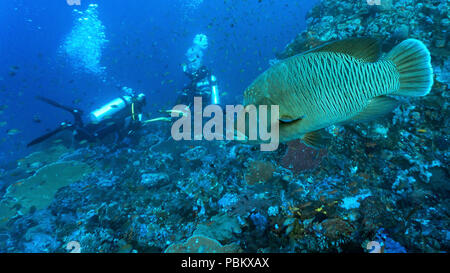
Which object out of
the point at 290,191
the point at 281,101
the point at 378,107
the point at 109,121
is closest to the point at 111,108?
the point at 109,121

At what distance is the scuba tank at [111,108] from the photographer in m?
9.85

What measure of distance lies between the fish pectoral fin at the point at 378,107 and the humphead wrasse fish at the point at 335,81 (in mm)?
75

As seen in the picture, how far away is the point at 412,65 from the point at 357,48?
44cm

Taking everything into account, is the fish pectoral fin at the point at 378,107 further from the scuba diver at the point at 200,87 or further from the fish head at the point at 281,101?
the scuba diver at the point at 200,87

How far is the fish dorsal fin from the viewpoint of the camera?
5.15 feet

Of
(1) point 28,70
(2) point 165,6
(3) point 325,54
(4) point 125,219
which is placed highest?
(2) point 165,6

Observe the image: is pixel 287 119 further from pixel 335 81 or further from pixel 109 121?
pixel 109 121

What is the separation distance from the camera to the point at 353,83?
152 cm

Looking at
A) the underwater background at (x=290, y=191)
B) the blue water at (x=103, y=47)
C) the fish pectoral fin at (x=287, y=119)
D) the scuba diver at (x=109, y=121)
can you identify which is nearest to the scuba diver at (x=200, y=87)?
the scuba diver at (x=109, y=121)

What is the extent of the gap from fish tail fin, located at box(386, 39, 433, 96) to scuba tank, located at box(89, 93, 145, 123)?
10.4 metres

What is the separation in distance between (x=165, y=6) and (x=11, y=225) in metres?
99.5
